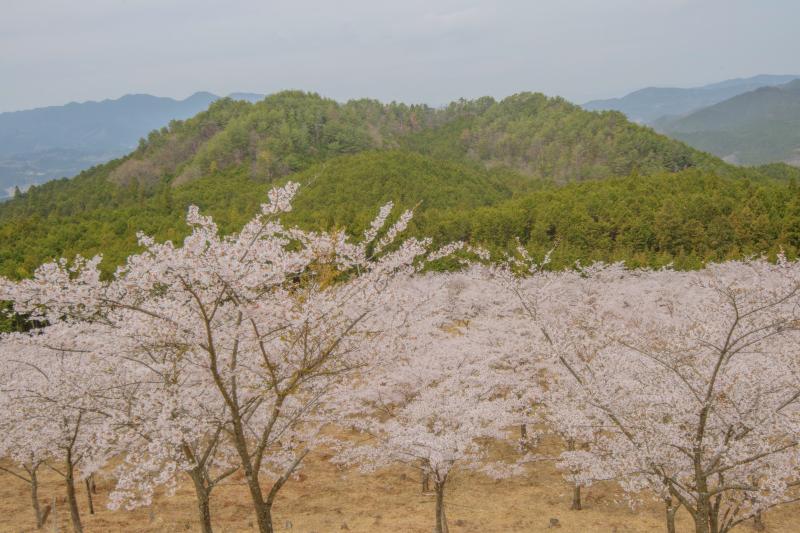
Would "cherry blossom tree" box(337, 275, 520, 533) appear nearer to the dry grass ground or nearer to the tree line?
the tree line

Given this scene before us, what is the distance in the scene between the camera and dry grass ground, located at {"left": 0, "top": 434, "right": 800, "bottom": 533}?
43.4 ft

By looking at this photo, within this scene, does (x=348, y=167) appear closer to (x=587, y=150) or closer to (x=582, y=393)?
(x=587, y=150)

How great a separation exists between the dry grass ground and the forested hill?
2533cm

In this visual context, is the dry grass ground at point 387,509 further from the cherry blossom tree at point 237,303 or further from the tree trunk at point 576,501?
the cherry blossom tree at point 237,303

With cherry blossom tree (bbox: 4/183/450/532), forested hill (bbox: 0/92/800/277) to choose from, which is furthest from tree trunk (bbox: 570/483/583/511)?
forested hill (bbox: 0/92/800/277)

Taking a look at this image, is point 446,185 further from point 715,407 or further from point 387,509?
point 715,407

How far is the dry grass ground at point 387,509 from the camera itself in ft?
43.4

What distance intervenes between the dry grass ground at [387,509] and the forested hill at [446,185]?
83.1 feet

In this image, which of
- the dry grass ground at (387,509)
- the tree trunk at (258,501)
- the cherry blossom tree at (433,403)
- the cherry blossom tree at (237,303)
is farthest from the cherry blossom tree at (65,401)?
the cherry blossom tree at (433,403)

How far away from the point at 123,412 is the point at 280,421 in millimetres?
3402

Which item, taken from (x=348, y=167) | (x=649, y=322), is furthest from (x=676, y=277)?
(x=348, y=167)

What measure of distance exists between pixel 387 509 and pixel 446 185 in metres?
61.4

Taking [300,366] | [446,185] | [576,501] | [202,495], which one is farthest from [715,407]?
[446,185]

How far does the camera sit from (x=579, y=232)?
1774 inches
